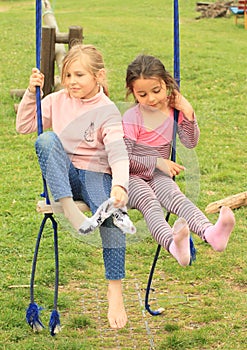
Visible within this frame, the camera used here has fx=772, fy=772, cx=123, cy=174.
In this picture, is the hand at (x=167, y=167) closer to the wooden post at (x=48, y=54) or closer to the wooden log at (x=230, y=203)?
the wooden log at (x=230, y=203)

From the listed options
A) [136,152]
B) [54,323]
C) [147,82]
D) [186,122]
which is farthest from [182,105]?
[54,323]

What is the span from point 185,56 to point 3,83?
3238 millimetres

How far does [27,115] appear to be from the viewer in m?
3.56

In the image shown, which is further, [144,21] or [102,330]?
[144,21]

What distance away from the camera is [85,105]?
3.55 metres

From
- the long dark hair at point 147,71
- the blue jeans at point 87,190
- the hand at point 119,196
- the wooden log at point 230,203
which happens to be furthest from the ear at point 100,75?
the wooden log at point 230,203

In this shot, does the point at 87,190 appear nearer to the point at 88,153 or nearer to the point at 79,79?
the point at 88,153

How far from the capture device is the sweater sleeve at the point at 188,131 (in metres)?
3.65

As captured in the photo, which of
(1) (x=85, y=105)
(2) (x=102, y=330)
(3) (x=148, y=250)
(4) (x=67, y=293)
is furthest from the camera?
(3) (x=148, y=250)

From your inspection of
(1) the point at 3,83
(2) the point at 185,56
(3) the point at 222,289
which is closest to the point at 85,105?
(3) the point at 222,289

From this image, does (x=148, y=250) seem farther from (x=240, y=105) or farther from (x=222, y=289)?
(x=240, y=105)

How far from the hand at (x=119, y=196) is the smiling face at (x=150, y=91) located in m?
0.52

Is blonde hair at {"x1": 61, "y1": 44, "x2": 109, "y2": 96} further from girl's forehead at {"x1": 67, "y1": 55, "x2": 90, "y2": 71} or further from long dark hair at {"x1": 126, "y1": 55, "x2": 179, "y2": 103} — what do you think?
long dark hair at {"x1": 126, "y1": 55, "x2": 179, "y2": 103}

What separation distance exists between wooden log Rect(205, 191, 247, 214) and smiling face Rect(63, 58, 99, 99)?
2.38 m
